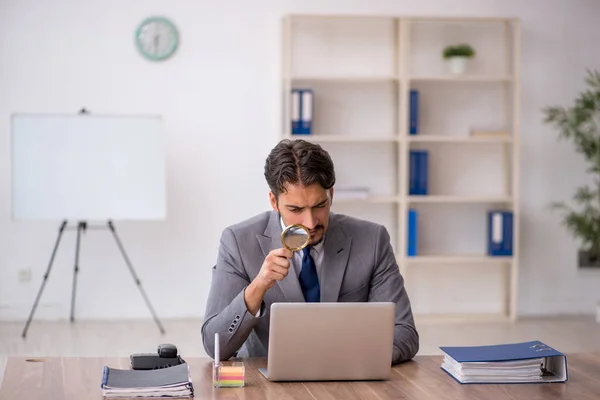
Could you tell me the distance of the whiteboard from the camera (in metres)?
5.80

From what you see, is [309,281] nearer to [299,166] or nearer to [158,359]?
[299,166]

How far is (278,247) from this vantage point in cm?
290

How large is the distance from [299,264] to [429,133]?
4.09m

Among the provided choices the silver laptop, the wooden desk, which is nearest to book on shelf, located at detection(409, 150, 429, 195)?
the wooden desk

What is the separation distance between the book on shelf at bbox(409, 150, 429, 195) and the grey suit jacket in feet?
11.7

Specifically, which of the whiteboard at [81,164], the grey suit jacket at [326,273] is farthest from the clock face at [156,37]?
the grey suit jacket at [326,273]

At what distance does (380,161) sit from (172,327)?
2015mm

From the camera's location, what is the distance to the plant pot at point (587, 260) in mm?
6922

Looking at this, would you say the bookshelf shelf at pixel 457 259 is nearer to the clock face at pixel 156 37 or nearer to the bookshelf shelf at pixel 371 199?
the bookshelf shelf at pixel 371 199

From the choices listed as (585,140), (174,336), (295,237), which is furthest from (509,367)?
(585,140)

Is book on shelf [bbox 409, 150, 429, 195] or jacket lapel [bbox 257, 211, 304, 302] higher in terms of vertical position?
book on shelf [bbox 409, 150, 429, 195]

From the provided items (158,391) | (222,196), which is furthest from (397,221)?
(158,391)

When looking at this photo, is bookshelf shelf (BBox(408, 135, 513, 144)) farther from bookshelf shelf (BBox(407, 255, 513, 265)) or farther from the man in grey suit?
the man in grey suit

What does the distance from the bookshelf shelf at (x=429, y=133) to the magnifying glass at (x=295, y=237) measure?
400 centimetres
